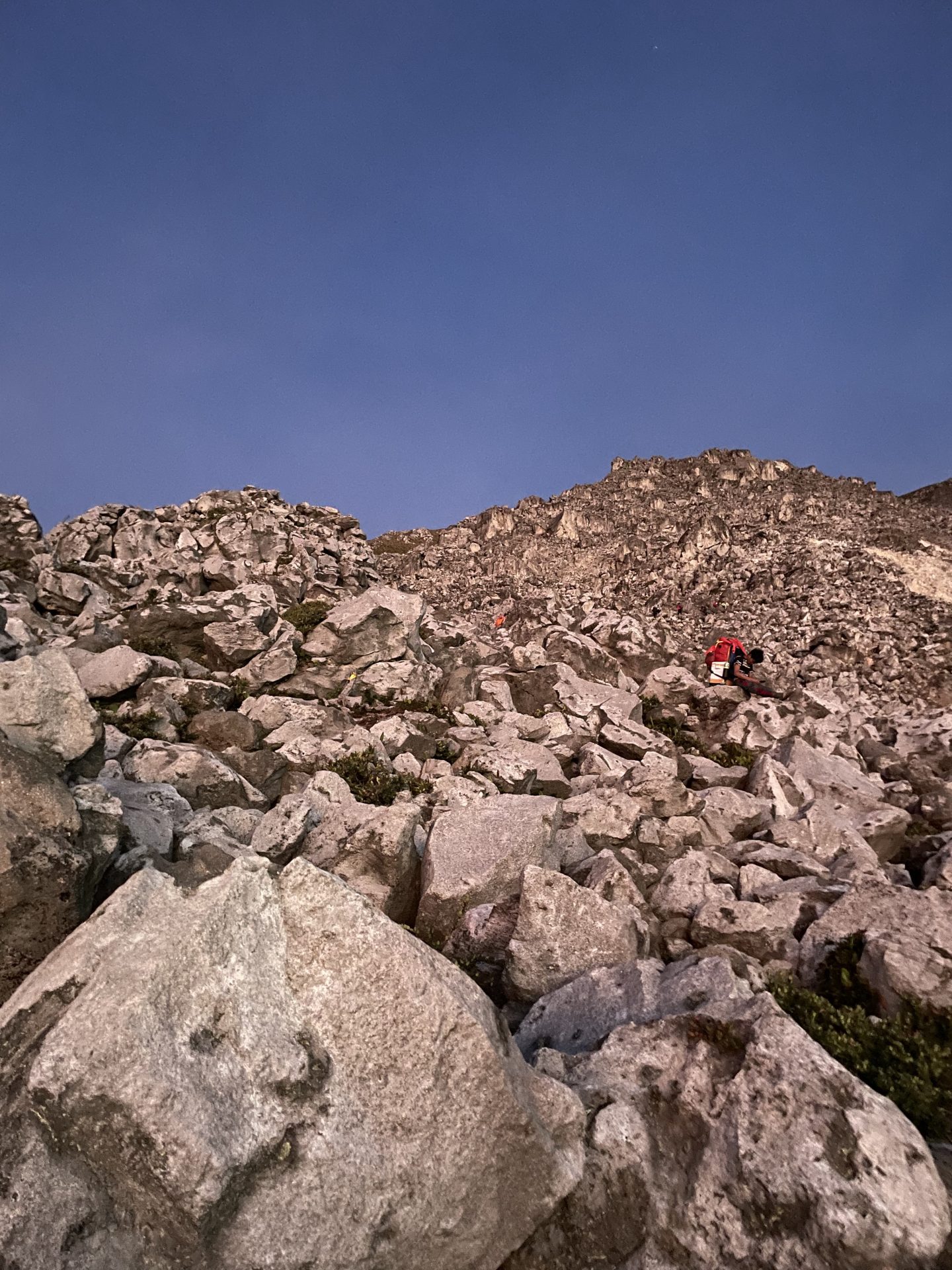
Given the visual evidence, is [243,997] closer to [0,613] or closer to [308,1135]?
[308,1135]

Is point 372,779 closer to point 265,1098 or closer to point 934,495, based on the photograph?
point 265,1098

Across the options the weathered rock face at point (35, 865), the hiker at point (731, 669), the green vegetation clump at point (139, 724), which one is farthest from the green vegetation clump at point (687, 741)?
the weathered rock face at point (35, 865)

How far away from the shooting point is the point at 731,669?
109 ft

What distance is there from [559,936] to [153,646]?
756 inches

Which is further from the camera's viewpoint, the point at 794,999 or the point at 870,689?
the point at 870,689

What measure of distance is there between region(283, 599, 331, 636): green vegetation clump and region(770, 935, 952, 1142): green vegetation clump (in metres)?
20.6

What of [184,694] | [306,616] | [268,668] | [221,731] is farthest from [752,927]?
[306,616]

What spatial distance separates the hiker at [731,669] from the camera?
3178 cm

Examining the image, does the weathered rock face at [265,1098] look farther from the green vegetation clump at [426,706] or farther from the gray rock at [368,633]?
the gray rock at [368,633]

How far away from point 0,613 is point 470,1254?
10.8 metres

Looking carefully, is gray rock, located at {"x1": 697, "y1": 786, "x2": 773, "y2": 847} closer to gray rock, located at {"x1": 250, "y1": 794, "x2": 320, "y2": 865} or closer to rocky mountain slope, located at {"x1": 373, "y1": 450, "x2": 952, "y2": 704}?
gray rock, located at {"x1": 250, "y1": 794, "x2": 320, "y2": 865}

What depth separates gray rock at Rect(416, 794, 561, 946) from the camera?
10.6m

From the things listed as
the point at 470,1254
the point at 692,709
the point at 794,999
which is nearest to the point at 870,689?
the point at 692,709

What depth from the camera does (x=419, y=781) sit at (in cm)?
1619
